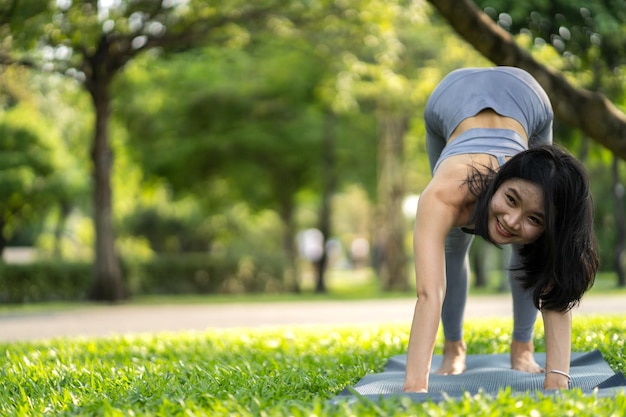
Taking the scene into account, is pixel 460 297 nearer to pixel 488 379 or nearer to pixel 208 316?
pixel 488 379

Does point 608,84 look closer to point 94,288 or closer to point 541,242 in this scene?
point 541,242

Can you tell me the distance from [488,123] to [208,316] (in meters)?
9.32

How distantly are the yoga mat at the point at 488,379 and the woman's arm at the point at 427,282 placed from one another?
0.12m

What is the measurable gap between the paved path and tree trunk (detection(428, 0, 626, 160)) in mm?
3716

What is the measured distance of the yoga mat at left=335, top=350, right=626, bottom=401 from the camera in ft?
11.5

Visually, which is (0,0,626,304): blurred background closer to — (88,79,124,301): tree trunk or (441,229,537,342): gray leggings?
(88,79,124,301): tree trunk

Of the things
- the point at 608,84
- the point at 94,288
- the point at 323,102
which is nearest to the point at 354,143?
the point at 323,102

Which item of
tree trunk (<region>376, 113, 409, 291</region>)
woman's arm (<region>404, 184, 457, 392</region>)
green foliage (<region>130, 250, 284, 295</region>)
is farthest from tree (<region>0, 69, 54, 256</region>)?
woman's arm (<region>404, 184, 457, 392</region>)

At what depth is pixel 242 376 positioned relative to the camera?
414 cm

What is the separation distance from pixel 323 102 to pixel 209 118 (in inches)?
129

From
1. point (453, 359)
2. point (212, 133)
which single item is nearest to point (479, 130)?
point (453, 359)

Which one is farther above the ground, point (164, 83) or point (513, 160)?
point (513, 160)

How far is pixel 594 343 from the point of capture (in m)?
5.14

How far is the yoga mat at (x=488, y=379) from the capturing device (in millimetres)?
3492
